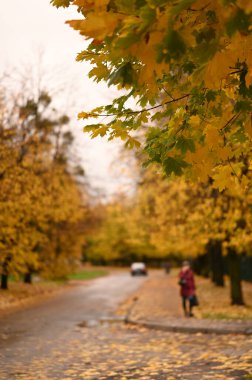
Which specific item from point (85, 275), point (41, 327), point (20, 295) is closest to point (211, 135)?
point (41, 327)

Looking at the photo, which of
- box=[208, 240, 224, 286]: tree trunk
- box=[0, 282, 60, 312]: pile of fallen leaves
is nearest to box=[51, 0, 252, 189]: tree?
box=[0, 282, 60, 312]: pile of fallen leaves

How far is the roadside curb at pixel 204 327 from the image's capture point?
11.5 meters

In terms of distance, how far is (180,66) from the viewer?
13.8ft

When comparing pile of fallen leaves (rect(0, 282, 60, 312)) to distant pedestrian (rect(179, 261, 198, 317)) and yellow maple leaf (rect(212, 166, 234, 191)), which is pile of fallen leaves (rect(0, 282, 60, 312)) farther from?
yellow maple leaf (rect(212, 166, 234, 191))

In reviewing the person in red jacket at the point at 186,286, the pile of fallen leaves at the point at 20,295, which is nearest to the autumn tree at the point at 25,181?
the pile of fallen leaves at the point at 20,295

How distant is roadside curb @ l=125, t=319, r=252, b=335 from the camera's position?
37.6 feet

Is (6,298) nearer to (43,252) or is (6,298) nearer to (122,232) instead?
(43,252)

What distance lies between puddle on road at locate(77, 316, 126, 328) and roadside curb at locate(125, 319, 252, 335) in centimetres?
142

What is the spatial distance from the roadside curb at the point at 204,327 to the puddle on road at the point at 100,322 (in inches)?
55.9

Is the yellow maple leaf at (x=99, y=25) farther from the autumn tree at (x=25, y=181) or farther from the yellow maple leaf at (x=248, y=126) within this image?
the autumn tree at (x=25, y=181)

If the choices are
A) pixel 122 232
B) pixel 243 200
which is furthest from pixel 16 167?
pixel 122 232

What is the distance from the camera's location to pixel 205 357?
338 inches

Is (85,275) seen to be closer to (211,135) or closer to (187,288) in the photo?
(187,288)

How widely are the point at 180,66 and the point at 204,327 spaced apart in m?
9.04
